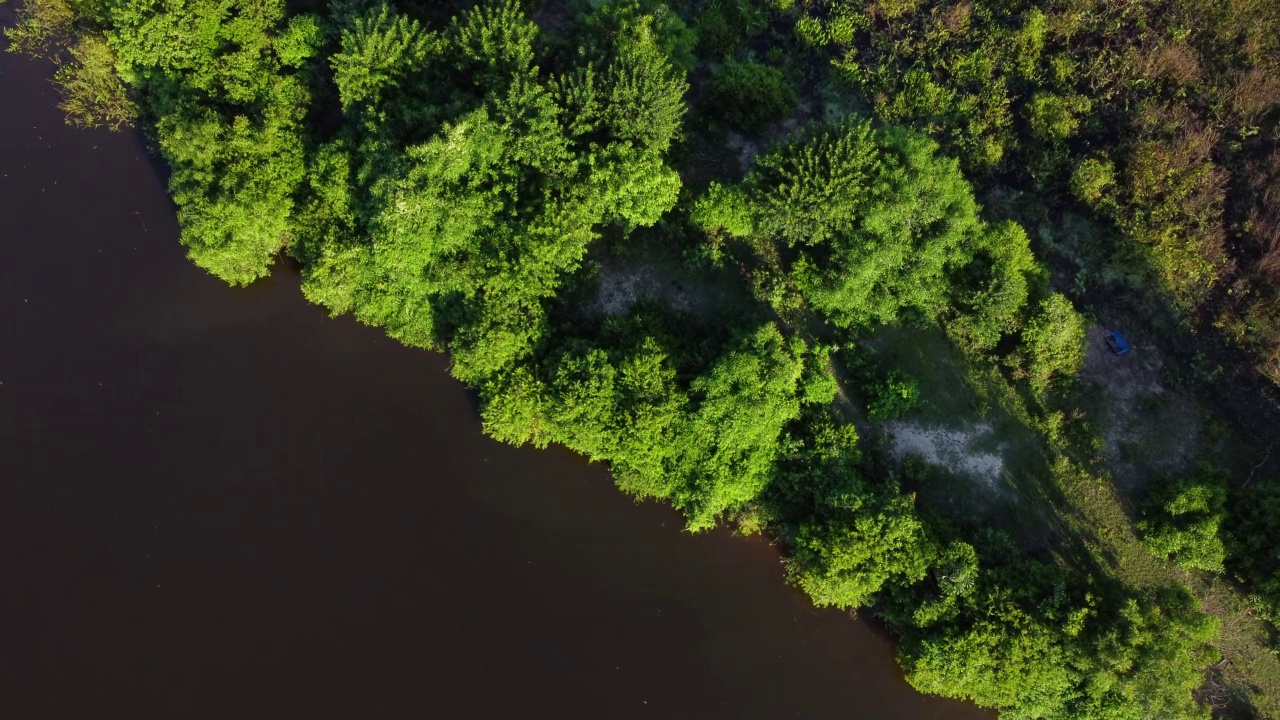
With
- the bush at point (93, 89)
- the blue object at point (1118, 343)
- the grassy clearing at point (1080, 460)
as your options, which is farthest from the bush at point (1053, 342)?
the bush at point (93, 89)

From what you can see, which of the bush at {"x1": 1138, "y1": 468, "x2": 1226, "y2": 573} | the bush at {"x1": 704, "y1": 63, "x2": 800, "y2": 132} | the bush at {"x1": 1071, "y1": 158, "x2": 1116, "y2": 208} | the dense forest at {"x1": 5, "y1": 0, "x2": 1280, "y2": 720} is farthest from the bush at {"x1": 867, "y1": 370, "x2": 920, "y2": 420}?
the bush at {"x1": 704, "y1": 63, "x2": 800, "y2": 132}

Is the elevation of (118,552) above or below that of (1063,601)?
below

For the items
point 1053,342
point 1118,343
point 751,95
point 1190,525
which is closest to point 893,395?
point 1053,342

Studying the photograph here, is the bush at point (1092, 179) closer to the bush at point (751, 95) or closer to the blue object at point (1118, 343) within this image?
the blue object at point (1118, 343)

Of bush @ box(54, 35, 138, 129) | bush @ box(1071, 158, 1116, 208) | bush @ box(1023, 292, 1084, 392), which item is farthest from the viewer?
bush @ box(54, 35, 138, 129)

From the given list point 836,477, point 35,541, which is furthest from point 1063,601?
point 35,541

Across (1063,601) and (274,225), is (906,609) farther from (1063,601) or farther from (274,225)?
(274,225)

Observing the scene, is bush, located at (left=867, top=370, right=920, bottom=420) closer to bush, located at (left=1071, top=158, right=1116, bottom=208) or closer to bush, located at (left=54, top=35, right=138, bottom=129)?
bush, located at (left=1071, top=158, right=1116, bottom=208)
